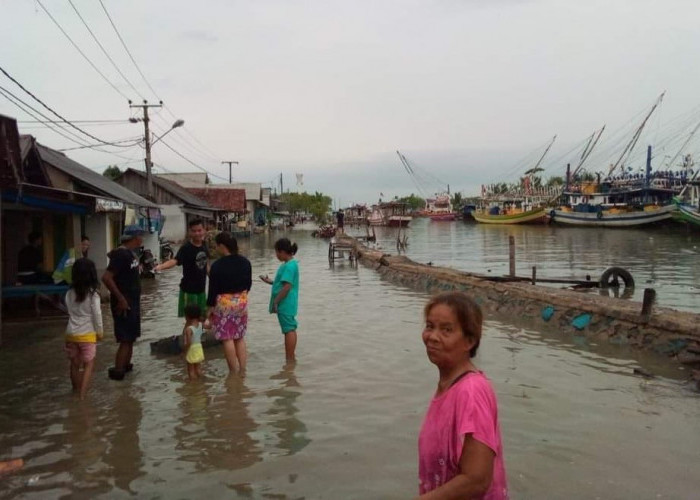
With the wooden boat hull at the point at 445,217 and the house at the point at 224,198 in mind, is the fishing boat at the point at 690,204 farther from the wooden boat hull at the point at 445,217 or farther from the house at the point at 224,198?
the wooden boat hull at the point at 445,217

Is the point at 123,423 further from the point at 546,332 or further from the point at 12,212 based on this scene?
the point at 12,212

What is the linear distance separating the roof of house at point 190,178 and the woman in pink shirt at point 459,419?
5183 centimetres

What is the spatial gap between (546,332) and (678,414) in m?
4.16

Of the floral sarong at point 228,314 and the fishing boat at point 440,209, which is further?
the fishing boat at point 440,209

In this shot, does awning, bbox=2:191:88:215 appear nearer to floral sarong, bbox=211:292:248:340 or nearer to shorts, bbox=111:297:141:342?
shorts, bbox=111:297:141:342

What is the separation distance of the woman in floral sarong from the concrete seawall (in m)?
5.54

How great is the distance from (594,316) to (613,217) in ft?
170

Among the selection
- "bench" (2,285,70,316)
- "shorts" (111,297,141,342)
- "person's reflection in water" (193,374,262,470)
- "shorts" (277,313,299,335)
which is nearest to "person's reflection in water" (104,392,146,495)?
"person's reflection in water" (193,374,262,470)

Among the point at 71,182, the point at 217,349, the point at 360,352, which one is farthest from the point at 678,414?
the point at 71,182

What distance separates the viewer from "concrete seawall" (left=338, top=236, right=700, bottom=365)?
7520 mm

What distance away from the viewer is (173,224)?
32.2 meters

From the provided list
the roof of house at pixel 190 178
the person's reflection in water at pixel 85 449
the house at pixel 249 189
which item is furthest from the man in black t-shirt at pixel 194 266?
the roof of house at pixel 190 178

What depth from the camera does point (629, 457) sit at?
4.30 meters

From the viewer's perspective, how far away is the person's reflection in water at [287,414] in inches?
182
